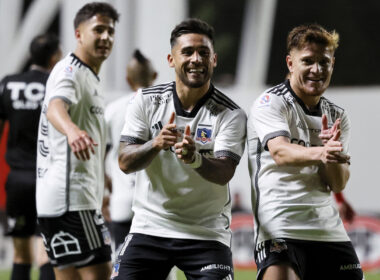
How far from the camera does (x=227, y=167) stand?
373 cm

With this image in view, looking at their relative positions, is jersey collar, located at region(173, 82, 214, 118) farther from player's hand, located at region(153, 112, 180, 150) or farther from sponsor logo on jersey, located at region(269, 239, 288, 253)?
sponsor logo on jersey, located at region(269, 239, 288, 253)

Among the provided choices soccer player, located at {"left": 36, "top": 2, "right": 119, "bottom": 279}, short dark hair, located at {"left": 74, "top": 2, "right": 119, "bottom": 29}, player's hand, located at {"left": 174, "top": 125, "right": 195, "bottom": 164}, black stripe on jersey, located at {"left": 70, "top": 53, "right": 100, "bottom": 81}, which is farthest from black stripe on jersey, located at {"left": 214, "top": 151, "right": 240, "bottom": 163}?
short dark hair, located at {"left": 74, "top": 2, "right": 119, "bottom": 29}

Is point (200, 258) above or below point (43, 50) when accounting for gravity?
below

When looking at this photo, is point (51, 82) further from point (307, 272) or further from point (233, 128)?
point (307, 272)

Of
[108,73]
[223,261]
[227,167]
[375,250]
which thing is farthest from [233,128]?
[108,73]

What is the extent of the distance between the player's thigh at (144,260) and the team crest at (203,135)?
52 centimetres

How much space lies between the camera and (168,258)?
381 cm

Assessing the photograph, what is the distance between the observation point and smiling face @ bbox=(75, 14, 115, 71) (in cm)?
480

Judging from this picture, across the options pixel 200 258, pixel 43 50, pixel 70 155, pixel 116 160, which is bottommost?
pixel 200 258

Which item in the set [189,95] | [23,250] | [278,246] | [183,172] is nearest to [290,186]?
[278,246]

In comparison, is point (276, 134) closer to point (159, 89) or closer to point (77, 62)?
point (159, 89)

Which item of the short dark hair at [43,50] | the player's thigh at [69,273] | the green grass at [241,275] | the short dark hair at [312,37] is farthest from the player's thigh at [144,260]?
the green grass at [241,275]

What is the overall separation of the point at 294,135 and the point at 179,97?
61 cm

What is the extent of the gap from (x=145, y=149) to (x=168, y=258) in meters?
0.58
